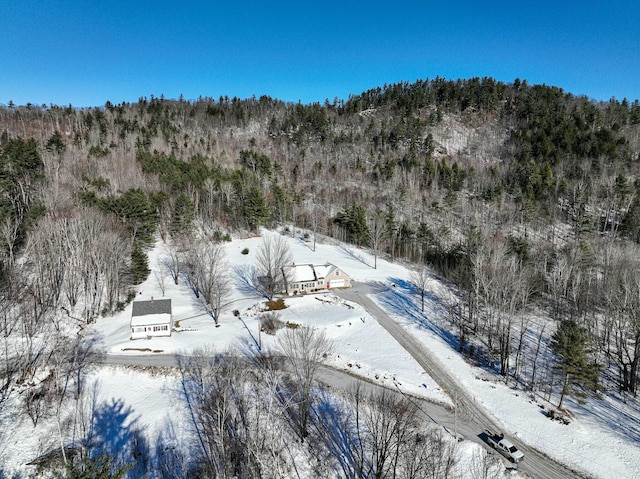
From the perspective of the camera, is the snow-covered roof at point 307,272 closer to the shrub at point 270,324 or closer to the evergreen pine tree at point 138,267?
the shrub at point 270,324

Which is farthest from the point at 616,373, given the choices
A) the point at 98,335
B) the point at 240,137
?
the point at 240,137

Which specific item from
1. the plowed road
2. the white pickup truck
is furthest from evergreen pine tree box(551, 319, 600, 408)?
the white pickup truck

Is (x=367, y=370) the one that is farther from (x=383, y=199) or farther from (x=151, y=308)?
(x=383, y=199)

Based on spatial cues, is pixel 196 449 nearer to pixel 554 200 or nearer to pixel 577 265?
pixel 577 265

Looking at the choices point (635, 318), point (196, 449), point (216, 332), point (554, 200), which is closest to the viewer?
point (196, 449)

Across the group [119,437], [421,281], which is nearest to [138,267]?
[119,437]

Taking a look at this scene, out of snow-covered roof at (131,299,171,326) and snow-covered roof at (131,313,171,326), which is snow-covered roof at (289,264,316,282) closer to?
snow-covered roof at (131,299,171,326)

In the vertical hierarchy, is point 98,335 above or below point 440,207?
below

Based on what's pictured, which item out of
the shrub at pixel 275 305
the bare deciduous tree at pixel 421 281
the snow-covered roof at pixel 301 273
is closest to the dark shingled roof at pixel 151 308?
the shrub at pixel 275 305
